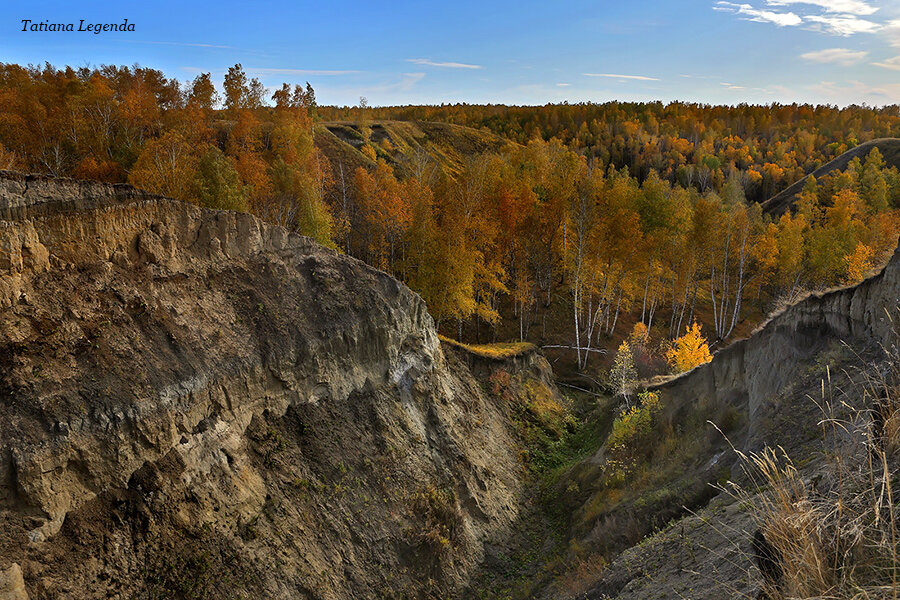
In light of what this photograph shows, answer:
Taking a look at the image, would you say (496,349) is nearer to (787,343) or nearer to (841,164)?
(787,343)

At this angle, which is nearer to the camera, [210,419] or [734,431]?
[210,419]

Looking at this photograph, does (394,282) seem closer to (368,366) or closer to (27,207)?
(368,366)

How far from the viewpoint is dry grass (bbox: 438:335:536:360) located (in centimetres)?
A: 2594

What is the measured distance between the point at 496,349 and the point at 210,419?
17437mm

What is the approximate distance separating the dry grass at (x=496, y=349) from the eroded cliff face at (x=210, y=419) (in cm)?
545

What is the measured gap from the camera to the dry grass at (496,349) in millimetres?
25938

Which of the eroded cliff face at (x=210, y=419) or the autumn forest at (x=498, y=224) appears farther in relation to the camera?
the autumn forest at (x=498, y=224)

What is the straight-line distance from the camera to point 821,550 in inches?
174

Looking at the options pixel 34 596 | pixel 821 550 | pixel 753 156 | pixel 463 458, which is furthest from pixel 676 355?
pixel 753 156

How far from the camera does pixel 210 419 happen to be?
13.2 meters

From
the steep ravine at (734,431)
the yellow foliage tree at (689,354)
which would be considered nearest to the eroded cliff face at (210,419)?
the steep ravine at (734,431)

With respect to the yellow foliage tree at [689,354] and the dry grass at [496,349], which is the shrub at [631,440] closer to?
the dry grass at [496,349]

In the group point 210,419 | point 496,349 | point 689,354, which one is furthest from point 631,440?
point 210,419

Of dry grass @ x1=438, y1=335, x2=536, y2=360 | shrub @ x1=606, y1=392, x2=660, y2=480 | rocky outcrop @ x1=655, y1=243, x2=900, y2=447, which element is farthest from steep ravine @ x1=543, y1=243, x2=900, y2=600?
dry grass @ x1=438, y1=335, x2=536, y2=360
